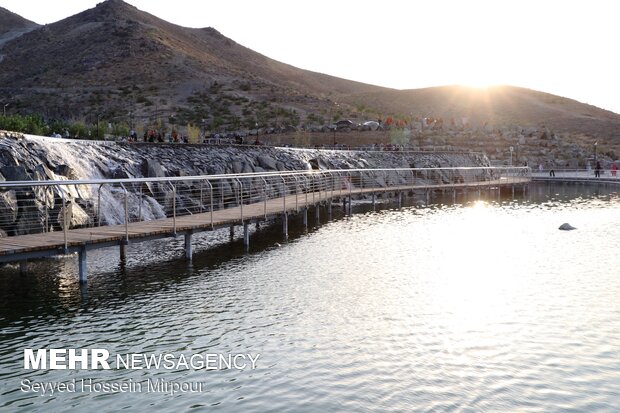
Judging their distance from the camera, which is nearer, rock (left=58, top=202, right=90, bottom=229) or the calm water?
the calm water

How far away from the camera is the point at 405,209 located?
44.3m

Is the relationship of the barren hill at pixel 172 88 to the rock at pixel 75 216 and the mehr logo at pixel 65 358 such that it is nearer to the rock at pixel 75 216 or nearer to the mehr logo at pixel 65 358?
the rock at pixel 75 216

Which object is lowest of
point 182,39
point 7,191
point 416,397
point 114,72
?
point 416,397

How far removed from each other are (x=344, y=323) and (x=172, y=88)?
86.9m

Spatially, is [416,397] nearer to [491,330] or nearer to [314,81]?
[491,330]

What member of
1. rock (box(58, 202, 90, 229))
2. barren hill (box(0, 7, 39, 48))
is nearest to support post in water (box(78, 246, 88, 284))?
rock (box(58, 202, 90, 229))

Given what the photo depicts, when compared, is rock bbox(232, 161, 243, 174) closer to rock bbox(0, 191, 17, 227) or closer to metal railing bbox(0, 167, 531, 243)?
metal railing bbox(0, 167, 531, 243)

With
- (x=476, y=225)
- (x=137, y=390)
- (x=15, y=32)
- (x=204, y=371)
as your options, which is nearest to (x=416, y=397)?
(x=204, y=371)

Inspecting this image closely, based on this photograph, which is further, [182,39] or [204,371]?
[182,39]

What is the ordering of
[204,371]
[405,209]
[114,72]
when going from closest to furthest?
1. [204,371]
2. [405,209]
3. [114,72]

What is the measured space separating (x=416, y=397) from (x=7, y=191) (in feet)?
55.2

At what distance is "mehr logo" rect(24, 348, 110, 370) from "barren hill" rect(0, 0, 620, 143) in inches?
2598

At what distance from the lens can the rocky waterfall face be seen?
21969mm

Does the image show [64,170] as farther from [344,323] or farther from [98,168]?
[344,323]
